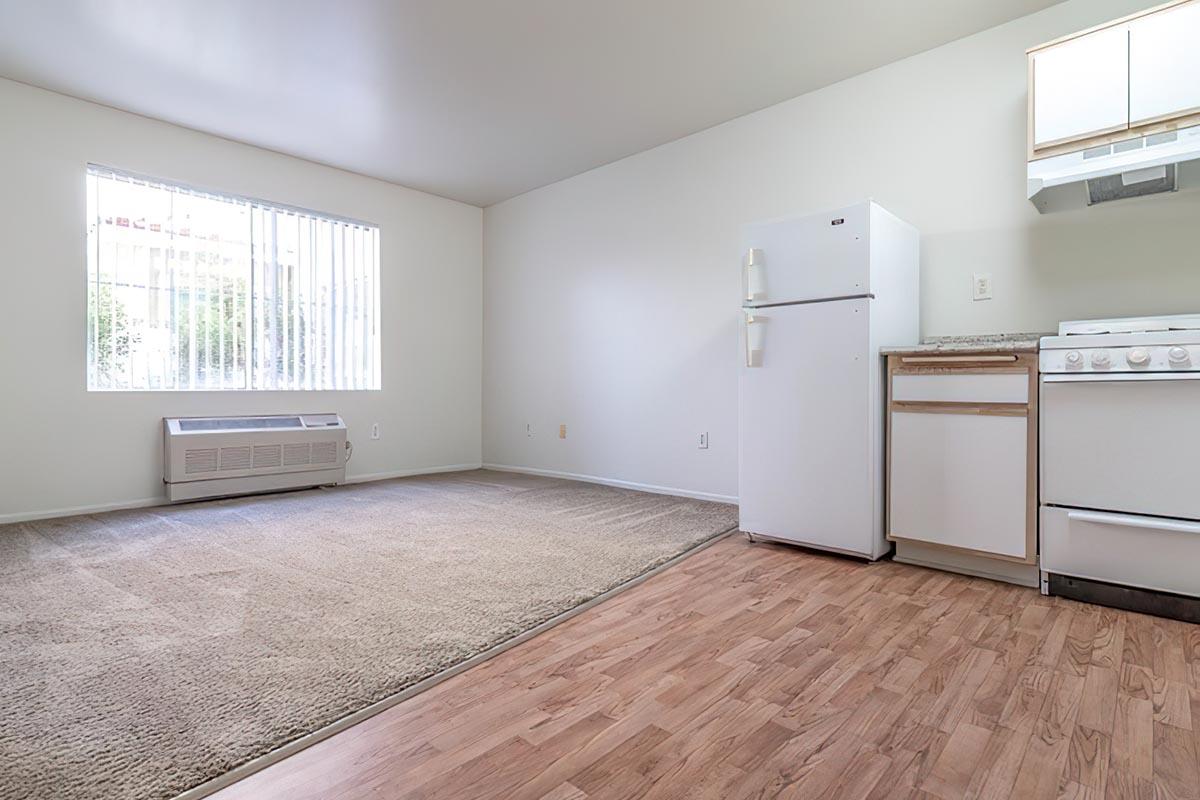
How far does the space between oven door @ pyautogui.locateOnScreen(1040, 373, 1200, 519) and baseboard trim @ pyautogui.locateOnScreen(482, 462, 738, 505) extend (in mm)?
1800

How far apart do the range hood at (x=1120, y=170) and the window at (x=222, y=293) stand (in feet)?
14.6

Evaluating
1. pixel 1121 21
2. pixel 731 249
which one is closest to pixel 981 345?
pixel 1121 21

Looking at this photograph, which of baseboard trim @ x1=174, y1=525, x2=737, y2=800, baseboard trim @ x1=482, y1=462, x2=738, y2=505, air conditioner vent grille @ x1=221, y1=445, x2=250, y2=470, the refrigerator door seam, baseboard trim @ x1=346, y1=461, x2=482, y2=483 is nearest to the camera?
baseboard trim @ x1=174, y1=525, x2=737, y2=800

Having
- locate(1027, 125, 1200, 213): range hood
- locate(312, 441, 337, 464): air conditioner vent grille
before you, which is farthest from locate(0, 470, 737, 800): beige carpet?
locate(1027, 125, 1200, 213): range hood

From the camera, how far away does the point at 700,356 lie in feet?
12.5

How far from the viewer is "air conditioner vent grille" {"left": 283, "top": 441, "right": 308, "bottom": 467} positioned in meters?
4.10

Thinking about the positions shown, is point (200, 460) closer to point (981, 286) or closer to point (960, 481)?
point (960, 481)

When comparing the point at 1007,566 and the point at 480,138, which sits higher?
the point at 480,138

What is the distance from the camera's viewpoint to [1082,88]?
2.13 metres

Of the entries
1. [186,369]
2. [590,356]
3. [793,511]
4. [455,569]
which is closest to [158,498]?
[186,369]

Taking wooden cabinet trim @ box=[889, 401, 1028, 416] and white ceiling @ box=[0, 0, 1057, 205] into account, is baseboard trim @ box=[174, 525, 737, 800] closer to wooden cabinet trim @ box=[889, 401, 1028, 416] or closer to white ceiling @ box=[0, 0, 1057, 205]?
wooden cabinet trim @ box=[889, 401, 1028, 416]

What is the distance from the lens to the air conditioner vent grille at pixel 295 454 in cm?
410

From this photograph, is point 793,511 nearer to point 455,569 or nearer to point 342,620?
point 455,569

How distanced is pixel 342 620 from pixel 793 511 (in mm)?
1902
